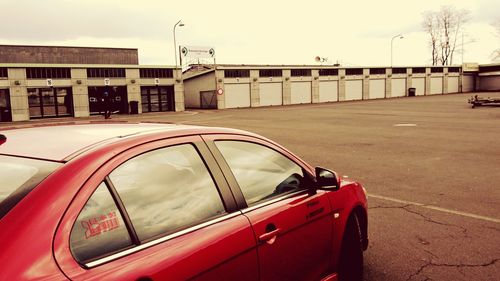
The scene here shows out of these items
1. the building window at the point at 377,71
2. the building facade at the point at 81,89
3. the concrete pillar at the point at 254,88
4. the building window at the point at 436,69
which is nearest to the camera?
the building facade at the point at 81,89

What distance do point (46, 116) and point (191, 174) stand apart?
43305mm

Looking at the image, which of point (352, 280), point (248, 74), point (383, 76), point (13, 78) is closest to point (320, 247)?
point (352, 280)

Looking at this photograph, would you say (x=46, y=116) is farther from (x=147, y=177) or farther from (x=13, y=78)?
(x=147, y=177)

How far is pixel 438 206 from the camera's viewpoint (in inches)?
253

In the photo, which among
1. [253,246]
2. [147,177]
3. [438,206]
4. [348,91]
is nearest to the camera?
[147,177]

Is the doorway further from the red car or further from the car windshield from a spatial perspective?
the car windshield

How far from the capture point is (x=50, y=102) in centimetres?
4119

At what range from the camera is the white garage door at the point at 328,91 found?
6041 cm

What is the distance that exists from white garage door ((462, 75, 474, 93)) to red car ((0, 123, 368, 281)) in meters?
84.1

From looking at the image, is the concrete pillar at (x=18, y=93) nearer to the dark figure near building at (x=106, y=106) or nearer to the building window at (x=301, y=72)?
the dark figure near building at (x=106, y=106)

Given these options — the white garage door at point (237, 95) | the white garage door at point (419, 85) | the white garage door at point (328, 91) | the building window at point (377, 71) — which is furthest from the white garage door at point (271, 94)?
the white garage door at point (419, 85)

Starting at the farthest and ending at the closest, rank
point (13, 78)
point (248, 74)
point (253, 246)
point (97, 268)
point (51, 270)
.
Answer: point (248, 74)
point (13, 78)
point (253, 246)
point (97, 268)
point (51, 270)

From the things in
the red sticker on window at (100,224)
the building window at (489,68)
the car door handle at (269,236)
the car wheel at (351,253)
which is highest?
the building window at (489,68)

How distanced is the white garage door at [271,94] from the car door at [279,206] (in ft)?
172
